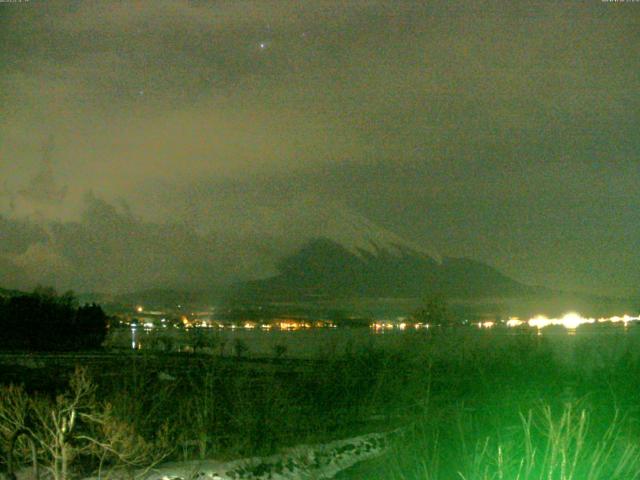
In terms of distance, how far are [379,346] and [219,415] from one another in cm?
785

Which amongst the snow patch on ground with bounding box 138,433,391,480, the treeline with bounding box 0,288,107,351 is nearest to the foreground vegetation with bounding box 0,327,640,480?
the snow patch on ground with bounding box 138,433,391,480

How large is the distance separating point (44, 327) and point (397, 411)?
52713 mm

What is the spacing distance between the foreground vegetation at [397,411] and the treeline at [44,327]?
118ft

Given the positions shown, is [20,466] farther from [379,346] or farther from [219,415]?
[379,346]

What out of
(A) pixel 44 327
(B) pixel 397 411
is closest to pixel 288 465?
(B) pixel 397 411

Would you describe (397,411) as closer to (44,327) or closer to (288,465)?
(288,465)

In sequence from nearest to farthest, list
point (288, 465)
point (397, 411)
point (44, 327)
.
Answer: point (288, 465), point (397, 411), point (44, 327)

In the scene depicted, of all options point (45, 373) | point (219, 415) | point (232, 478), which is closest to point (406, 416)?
point (219, 415)

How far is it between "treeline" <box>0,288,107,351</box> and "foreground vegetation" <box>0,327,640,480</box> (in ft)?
118

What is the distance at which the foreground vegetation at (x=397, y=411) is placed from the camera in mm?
10891

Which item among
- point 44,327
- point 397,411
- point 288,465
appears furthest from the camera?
point 44,327

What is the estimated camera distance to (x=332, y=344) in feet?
77.6

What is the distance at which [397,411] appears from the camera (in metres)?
20.2

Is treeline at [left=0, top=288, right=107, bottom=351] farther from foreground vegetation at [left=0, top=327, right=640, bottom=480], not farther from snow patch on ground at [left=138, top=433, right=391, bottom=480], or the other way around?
snow patch on ground at [left=138, top=433, right=391, bottom=480]
